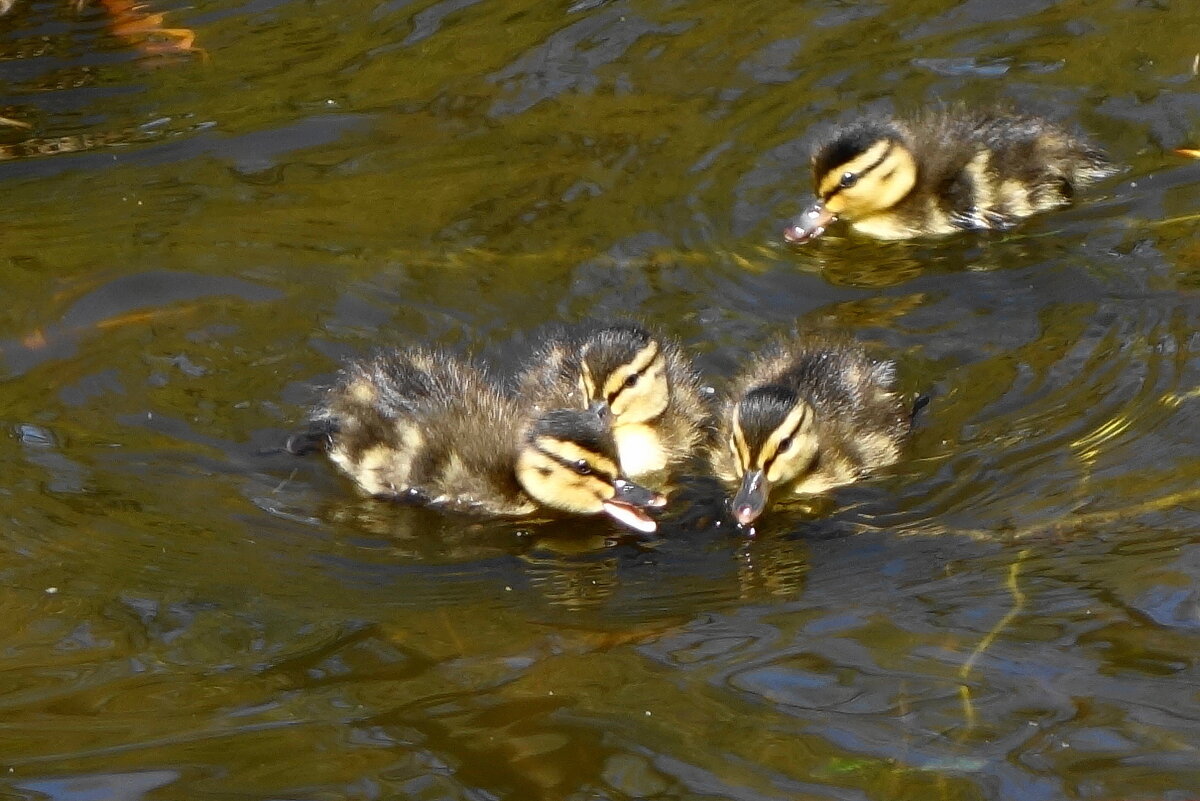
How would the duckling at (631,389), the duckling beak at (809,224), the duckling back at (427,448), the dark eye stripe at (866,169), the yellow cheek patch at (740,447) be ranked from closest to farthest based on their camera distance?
1. the yellow cheek patch at (740,447)
2. the duckling back at (427,448)
3. the duckling at (631,389)
4. the dark eye stripe at (866,169)
5. the duckling beak at (809,224)

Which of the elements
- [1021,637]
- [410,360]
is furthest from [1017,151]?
[1021,637]

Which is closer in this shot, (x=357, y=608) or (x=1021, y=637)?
(x=1021, y=637)

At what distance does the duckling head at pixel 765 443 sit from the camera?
384cm

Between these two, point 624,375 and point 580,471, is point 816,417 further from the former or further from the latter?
point 580,471

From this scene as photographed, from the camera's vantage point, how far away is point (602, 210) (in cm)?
514

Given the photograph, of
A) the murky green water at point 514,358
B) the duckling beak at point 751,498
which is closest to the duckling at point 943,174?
the murky green water at point 514,358

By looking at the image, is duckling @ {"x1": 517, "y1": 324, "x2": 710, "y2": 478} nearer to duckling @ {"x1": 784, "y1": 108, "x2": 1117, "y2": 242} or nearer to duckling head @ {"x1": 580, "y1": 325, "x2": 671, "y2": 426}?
duckling head @ {"x1": 580, "y1": 325, "x2": 671, "y2": 426}

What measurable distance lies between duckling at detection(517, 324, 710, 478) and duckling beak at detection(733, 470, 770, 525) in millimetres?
392

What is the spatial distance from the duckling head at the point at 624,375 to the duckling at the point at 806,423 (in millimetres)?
194

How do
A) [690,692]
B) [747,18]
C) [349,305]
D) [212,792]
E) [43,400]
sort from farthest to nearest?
1. [747,18]
2. [349,305]
3. [43,400]
4. [690,692]
5. [212,792]

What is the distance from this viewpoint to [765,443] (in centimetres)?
386

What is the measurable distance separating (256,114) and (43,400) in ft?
5.65

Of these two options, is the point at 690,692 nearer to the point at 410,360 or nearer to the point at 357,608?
the point at 357,608

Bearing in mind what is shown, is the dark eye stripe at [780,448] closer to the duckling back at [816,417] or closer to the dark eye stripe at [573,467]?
the duckling back at [816,417]
